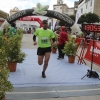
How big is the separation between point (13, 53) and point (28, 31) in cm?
4838

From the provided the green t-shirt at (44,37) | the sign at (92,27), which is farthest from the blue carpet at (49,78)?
the sign at (92,27)

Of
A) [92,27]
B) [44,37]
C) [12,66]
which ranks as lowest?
[12,66]

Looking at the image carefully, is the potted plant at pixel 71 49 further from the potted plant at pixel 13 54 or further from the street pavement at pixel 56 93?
the street pavement at pixel 56 93

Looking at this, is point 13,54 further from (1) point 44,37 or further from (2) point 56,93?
(2) point 56,93

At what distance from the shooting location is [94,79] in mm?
6312

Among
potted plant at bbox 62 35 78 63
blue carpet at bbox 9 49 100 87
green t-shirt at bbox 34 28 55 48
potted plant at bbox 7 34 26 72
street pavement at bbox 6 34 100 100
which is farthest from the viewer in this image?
potted plant at bbox 62 35 78 63

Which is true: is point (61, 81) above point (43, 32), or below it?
below

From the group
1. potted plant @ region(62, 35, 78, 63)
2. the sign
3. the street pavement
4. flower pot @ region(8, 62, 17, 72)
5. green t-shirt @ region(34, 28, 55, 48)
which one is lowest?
the street pavement

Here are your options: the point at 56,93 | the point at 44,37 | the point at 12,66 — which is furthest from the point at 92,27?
the point at 12,66

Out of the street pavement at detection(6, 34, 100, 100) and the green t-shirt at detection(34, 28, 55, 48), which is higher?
the green t-shirt at detection(34, 28, 55, 48)

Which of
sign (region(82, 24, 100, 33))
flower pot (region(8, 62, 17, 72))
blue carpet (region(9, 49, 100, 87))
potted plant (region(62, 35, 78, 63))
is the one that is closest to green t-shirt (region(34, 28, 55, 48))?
blue carpet (region(9, 49, 100, 87))

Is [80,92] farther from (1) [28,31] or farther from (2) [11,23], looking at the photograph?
(1) [28,31]

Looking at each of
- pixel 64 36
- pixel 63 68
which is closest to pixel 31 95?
pixel 63 68

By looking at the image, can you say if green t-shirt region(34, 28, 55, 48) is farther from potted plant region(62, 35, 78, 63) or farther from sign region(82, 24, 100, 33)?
potted plant region(62, 35, 78, 63)
